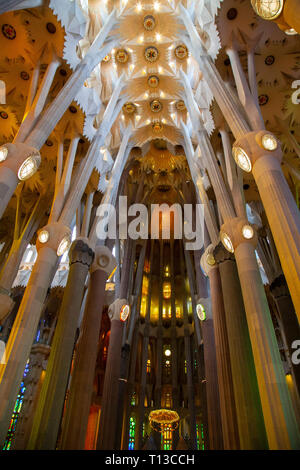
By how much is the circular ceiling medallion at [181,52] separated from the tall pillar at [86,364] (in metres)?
11.2

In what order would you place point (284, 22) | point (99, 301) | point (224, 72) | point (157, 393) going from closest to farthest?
1. point (284, 22)
2. point (224, 72)
3. point (99, 301)
4. point (157, 393)

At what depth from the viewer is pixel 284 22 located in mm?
5285

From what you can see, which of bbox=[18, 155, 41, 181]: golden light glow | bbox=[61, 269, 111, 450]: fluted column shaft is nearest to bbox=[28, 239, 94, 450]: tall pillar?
bbox=[61, 269, 111, 450]: fluted column shaft

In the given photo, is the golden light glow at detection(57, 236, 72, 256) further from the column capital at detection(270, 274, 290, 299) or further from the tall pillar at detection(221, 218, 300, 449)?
the column capital at detection(270, 274, 290, 299)

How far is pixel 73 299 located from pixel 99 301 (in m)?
1.70

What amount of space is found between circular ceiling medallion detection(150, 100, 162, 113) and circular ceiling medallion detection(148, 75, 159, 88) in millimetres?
1046

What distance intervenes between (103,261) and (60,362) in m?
4.70

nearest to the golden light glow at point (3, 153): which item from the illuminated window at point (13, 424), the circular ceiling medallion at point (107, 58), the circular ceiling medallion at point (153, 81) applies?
the circular ceiling medallion at point (107, 58)

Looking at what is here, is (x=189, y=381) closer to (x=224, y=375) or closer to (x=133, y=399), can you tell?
(x=133, y=399)

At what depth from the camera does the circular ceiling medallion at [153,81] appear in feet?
56.3

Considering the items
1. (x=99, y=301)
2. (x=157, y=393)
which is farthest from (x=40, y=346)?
(x=99, y=301)

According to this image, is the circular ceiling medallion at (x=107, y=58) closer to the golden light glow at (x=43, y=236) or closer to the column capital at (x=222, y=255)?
the golden light glow at (x=43, y=236)

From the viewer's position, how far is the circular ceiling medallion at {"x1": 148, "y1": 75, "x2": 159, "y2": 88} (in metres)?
17.2

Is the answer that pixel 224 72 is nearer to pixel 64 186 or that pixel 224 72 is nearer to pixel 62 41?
pixel 62 41
